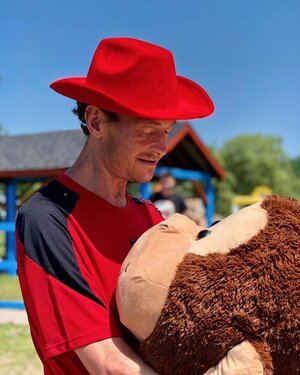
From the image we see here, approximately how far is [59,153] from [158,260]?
10.9 m

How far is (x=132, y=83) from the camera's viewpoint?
1.46 meters

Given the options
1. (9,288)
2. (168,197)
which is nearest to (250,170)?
(9,288)

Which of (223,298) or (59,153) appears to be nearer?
(223,298)

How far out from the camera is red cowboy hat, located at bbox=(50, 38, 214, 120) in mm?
1430

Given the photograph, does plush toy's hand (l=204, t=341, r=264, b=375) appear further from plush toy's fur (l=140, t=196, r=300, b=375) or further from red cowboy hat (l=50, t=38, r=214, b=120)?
red cowboy hat (l=50, t=38, r=214, b=120)

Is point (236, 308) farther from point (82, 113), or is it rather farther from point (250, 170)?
point (250, 170)

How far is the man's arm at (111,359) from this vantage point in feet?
4.04


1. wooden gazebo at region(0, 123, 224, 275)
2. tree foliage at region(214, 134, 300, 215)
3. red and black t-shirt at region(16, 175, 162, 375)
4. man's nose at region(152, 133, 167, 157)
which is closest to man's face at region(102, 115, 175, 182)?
man's nose at region(152, 133, 167, 157)

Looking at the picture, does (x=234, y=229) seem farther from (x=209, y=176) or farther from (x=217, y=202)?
(x=217, y=202)

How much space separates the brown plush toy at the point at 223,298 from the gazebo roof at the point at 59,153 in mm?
9198

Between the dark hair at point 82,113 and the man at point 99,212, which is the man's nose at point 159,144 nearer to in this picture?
the man at point 99,212

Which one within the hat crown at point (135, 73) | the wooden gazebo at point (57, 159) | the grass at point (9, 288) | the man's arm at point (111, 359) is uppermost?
the hat crown at point (135, 73)

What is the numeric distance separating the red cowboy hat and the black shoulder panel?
300mm

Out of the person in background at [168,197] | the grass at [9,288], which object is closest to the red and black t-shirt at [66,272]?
the person in background at [168,197]
